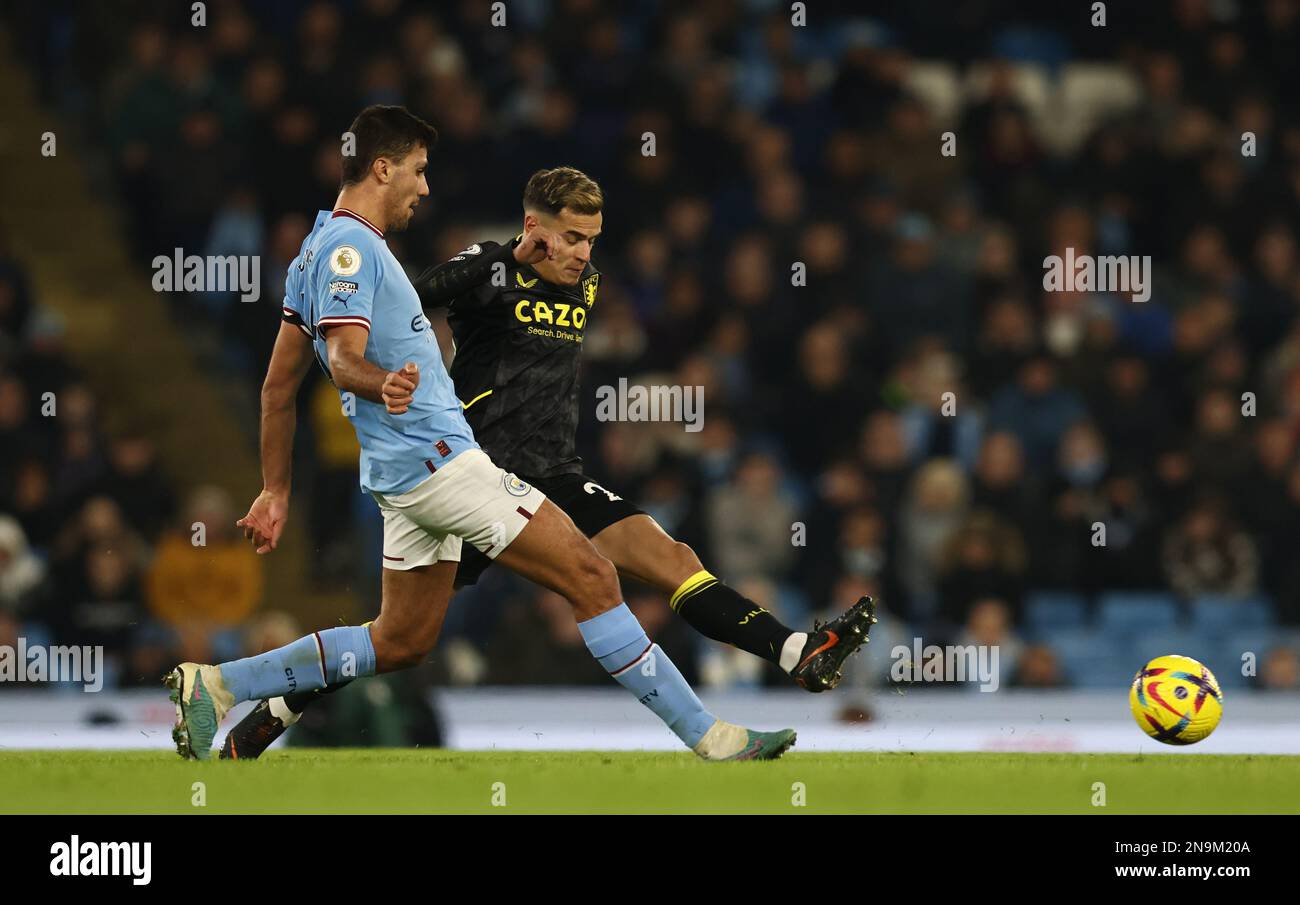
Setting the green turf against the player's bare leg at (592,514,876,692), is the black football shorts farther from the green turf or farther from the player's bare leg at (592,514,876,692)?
the green turf

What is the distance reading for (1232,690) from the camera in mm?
11531

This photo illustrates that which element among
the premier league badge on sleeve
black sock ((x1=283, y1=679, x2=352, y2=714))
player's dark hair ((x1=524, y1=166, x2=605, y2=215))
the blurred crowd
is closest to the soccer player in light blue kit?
the premier league badge on sleeve

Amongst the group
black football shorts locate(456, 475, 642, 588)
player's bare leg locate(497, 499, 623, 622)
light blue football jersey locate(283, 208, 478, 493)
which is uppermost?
light blue football jersey locate(283, 208, 478, 493)

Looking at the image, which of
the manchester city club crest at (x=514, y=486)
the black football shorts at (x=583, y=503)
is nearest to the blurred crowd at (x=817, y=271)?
the black football shorts at (x=583, y=503)

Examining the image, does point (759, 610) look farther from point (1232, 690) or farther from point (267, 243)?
point (267, 243)

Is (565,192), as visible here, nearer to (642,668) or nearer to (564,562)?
(564,562)

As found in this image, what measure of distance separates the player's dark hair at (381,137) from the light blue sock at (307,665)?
1549mm

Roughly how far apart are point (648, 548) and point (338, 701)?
111 inches

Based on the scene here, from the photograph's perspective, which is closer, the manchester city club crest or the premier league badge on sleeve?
the premier league badge on sleeve

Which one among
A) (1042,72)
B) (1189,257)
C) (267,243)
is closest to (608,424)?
(267,243)

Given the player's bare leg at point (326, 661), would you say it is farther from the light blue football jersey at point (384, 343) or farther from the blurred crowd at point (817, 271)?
the blurred crowd at point (817, 271)

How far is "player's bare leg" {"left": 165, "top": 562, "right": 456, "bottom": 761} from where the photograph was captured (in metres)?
6.68

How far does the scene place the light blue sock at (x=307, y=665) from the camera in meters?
6.75

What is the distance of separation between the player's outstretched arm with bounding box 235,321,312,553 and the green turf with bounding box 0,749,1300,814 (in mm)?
783
